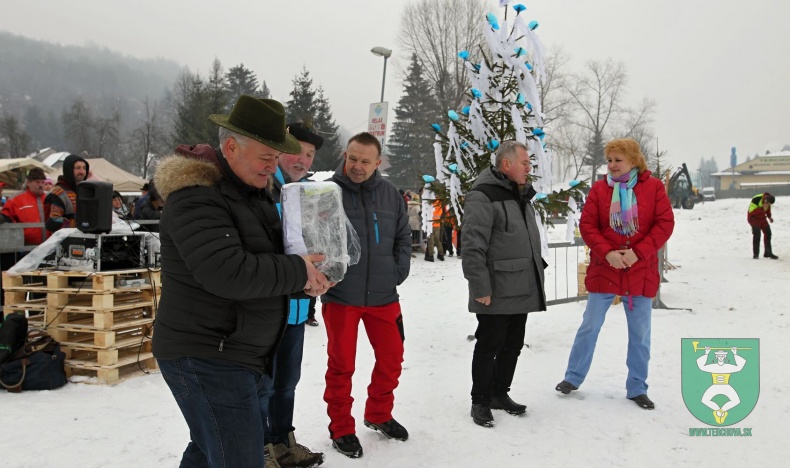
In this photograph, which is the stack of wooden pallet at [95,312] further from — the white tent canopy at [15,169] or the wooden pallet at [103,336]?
the white tent canopy at [15,169]

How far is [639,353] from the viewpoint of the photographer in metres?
4.39

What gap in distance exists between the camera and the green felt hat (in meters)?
2.07

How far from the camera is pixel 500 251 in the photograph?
414cm

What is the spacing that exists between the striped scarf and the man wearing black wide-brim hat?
10.6ft

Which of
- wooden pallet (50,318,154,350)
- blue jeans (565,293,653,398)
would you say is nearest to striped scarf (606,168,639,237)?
blue jeans (565,293,653,398)

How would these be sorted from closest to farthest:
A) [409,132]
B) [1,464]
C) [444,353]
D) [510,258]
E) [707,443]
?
[1,464] < [707,443] < [510,258] < [444,353] < [409,132]

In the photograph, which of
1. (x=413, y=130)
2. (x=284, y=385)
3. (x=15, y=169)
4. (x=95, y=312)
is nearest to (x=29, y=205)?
(x=95, y=312)

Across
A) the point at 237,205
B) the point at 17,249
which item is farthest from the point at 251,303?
the point at 17,249

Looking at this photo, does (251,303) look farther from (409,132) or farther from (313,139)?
(409,132)

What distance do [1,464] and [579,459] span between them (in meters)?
3.72

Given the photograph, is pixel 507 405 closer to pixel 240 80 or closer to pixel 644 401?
pixel 644 401

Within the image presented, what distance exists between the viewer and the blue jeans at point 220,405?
6.57 ft

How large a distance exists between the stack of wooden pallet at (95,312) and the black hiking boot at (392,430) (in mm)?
2711

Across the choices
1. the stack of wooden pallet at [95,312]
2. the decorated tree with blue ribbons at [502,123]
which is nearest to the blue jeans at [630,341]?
the decorated tree with blue ribbons at [502,123]
